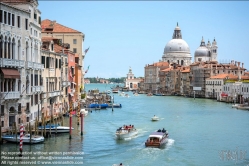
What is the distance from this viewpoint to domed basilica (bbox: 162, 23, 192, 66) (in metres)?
94.0

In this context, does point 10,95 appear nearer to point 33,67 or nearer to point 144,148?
point 33,67

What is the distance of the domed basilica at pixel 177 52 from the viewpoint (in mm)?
94000

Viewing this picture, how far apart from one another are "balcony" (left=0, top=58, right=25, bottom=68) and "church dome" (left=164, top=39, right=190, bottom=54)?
78.2 meters

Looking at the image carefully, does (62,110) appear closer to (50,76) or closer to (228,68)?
(50,76)

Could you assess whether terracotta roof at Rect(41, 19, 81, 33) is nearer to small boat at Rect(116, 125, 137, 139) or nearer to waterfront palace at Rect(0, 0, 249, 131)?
waterfront palace at Rect(0, 0, 249, 131)

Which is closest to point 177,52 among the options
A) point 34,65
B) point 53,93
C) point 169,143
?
point 53,93

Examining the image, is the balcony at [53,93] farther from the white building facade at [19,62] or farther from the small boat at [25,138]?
the small boat at [25,138]

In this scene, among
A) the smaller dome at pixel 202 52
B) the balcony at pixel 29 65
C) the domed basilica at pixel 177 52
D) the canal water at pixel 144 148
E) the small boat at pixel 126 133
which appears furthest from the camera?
the domed basilica at pixel 177 52

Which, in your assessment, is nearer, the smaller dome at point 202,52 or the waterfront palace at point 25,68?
the waterfront palace at point 25,68

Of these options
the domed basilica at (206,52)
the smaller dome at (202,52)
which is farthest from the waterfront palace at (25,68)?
the smaller dome at (202,52)

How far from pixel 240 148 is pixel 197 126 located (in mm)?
7100

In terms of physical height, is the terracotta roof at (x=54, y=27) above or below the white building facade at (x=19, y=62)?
above

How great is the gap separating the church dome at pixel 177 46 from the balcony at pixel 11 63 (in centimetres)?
7819

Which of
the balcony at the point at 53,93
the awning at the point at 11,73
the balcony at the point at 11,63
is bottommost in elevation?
the balcony at the point at 53,93
